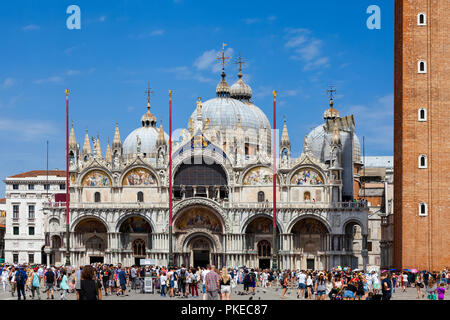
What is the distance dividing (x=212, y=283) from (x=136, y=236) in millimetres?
46851

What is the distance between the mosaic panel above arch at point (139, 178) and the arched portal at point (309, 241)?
556 inches

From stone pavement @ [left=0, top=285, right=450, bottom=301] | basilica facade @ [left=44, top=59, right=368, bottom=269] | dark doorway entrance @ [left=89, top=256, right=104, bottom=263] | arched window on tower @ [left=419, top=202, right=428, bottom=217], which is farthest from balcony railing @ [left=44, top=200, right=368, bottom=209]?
stone pavement @ [left=0, top=285, right=450, bottom=301]

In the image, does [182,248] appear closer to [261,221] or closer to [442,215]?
[261,221]

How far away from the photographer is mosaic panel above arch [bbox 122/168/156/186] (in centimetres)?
7425

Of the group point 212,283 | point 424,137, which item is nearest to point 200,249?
point 424,137

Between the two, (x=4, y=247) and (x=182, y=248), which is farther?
(x=4, y=247)

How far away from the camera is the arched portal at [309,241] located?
71.1 meters

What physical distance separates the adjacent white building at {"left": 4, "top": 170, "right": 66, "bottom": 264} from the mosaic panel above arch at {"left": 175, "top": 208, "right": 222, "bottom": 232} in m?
23.3

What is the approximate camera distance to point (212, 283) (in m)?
28.5

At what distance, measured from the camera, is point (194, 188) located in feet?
242

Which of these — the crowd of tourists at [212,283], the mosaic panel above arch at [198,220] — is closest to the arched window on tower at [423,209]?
the crowd of tourists at [212,283]

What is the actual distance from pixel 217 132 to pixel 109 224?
14.6 m

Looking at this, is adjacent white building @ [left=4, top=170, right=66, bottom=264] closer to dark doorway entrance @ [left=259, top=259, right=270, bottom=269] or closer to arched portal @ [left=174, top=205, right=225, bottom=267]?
arched portal @ [left=174, top=205, right=225, bottom=267]
